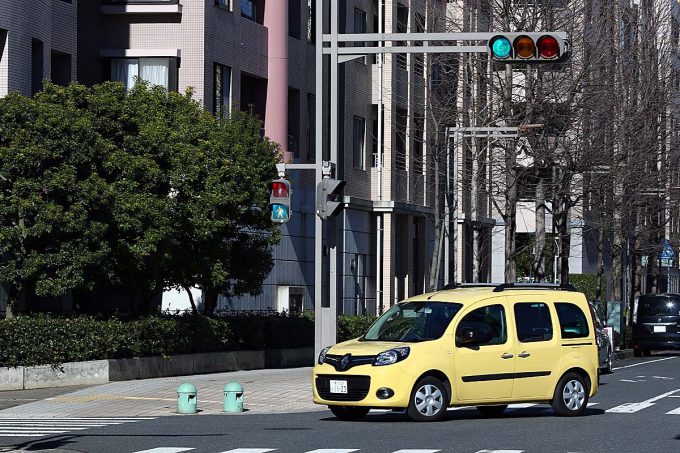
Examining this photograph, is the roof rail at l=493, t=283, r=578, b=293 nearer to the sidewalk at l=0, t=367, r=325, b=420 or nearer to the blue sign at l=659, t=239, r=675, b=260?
the sidewalk at l=0, t=367, r=325, b=420

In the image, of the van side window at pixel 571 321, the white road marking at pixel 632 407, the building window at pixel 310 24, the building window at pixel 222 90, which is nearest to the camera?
the van side window at pixel 571 321

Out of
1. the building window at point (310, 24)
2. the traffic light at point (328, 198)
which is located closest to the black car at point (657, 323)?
the building window at point (310, 24)

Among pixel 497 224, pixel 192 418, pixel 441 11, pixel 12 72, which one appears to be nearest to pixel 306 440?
pixel 192 418

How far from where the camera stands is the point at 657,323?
163 ft

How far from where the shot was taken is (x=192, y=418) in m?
20.3

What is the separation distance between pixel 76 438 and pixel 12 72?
562 inches

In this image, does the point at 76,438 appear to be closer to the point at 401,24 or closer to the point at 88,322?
the point at 88,322

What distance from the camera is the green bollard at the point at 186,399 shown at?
68.9 feet

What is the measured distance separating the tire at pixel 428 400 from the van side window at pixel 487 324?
0.81 meters

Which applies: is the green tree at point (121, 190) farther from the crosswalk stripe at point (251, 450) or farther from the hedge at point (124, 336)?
the crosswalk stripe at point (251, 450)

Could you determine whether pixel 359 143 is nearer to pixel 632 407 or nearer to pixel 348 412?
pixel 632 407

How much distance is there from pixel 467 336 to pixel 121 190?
9.87m

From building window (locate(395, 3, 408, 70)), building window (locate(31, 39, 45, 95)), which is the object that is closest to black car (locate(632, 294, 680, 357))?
building window (locate(395, 3, 408, 70))

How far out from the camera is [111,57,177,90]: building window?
36844 millimetres
